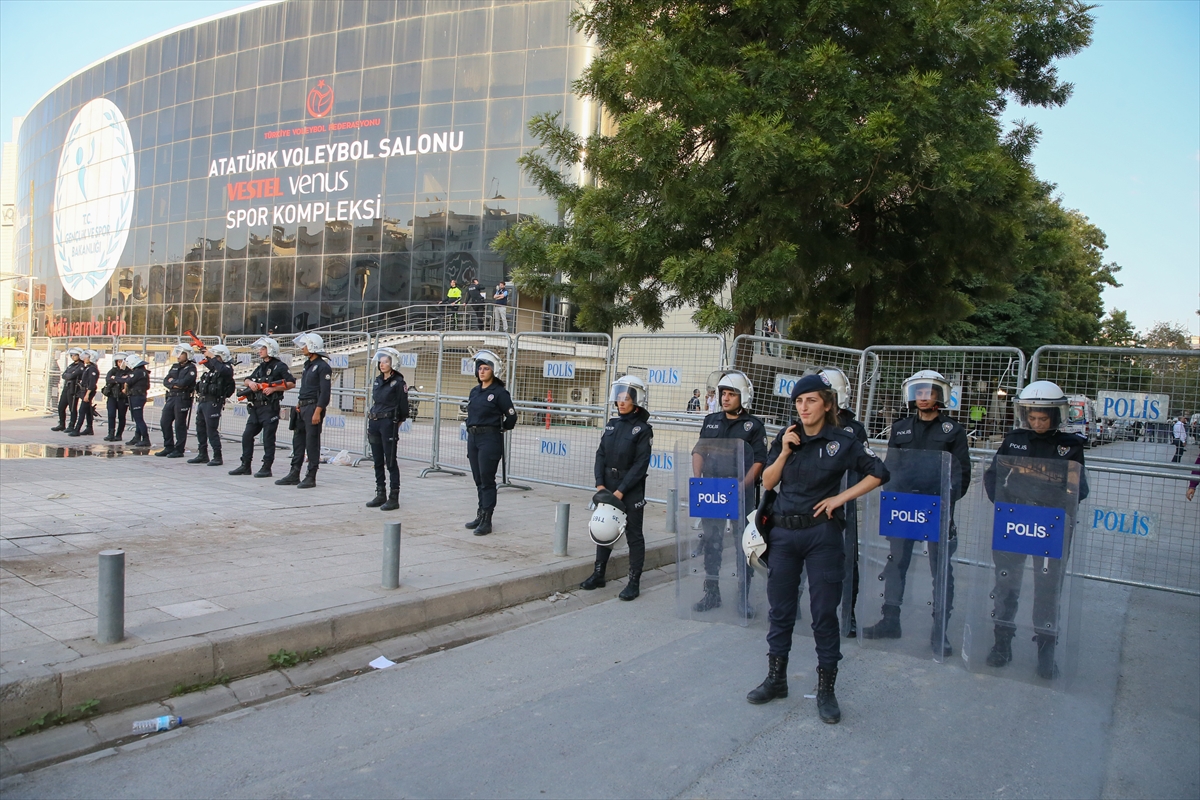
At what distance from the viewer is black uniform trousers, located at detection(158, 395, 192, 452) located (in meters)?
14.1

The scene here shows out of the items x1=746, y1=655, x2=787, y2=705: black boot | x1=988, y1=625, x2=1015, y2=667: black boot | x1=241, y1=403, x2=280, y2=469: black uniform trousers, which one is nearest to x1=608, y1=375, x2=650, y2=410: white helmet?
x1=746, y1=655, x2=787, y2=705: black boot

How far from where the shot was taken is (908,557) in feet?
20.0

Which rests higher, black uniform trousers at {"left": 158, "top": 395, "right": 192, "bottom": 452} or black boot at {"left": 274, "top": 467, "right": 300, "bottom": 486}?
black uniform trousers at {"left": 158, "top": 395, "right": 192, "bottom": 452}

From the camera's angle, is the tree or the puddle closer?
the tree

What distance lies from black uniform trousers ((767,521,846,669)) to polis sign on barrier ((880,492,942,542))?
A: 62.0 inches

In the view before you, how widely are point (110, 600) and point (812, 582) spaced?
3983mm

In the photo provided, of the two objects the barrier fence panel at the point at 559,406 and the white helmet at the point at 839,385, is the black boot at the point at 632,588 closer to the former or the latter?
the white helmet at the point at 839,385

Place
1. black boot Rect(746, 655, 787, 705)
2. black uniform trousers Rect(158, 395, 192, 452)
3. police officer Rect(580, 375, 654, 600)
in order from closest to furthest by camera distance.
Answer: black boot Rect(746, 655, 787, 705) → police officer Rect(580, 375, 654, 600) → black uniform trousers Rect(158, 395, 192, 452)

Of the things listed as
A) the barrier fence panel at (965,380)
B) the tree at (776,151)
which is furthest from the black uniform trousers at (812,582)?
the tree at (776,151)

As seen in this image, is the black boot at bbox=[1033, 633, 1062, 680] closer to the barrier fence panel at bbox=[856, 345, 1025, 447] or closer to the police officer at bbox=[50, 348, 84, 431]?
the barrier fence panel at bbox=[856, 345, 1025, 447]

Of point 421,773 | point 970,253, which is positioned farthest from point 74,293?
point 421,773

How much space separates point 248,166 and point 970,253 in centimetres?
3408

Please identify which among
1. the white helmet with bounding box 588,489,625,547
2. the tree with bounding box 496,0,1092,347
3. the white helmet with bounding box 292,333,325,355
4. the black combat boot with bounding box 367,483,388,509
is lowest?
the black combat boot with bounding box 367,483,388,509

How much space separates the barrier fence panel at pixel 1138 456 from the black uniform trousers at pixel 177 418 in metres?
12.8
